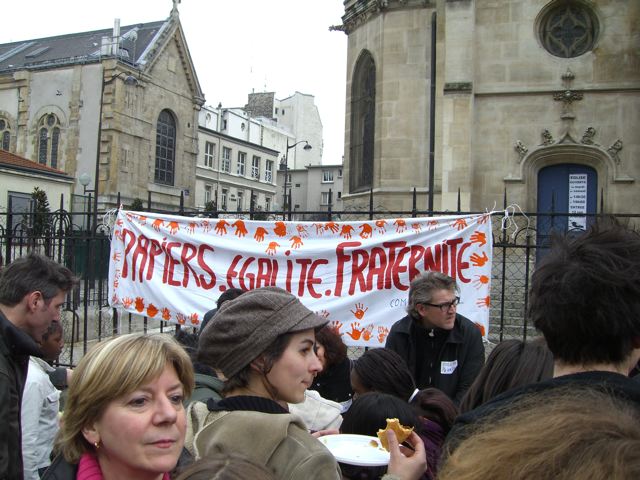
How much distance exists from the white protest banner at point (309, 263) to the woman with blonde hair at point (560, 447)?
4934 mm

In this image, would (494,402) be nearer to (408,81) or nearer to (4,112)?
(408,81)

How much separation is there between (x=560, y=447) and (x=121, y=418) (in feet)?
4.66

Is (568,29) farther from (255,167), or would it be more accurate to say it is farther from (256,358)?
(255,167)

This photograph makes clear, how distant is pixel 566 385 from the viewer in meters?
1.64

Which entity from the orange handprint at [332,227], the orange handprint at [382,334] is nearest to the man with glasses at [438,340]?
the orange handprint at [382,334]

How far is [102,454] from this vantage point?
1.98 metres

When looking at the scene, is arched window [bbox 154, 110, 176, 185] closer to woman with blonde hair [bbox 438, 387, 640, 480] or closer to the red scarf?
the red scarf

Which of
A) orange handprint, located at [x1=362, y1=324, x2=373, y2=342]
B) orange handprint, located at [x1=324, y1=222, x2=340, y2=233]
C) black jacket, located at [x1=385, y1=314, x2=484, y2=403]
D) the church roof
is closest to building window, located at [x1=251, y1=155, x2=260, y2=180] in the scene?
the church roof

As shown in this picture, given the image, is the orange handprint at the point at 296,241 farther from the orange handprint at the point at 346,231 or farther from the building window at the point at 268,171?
the building window at the point at 268,171

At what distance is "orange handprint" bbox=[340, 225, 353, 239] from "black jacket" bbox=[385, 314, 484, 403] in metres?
1.79

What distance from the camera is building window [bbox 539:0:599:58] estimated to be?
14.3 meters

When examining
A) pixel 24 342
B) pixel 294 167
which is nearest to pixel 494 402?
pixel 24 342

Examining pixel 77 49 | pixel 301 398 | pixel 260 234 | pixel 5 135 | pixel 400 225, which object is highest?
pixel 77 49

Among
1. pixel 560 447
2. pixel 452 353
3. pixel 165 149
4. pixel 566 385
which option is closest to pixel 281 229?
pixel 452 353
